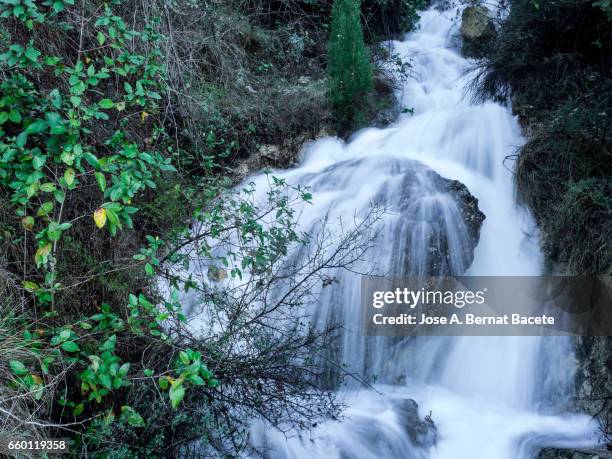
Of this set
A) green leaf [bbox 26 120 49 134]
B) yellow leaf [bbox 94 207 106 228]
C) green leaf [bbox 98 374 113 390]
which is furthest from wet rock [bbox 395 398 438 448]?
green leaf [bbox 26 120 49 134]

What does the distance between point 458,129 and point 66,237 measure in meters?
5.06

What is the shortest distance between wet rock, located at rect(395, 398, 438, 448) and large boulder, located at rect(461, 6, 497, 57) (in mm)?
6367

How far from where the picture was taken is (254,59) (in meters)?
7.31

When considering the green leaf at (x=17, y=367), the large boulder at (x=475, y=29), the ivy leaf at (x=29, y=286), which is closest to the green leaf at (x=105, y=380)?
the green leaf at (x=17, y=367)

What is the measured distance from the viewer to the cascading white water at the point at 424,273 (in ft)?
13.0

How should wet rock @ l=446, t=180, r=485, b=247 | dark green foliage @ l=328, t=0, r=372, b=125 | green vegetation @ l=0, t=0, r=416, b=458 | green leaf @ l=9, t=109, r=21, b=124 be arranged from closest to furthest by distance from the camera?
green vegetation @ l=0, t=0, r=416, b=458 < green leaf @ l=9, t=109, r=21, b=124 < wet rock @ l=446, t=180, r=485, b=247 < dark green foliage @ l=328, t=0, r=372, b=125

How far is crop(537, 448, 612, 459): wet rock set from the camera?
3.36 m

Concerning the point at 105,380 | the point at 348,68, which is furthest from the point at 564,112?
the point at 105,380

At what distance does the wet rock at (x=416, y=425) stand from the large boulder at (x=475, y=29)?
637 centimetres

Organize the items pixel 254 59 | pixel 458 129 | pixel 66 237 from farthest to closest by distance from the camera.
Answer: pixel 254 59
pixel 458 129
pixel 66 237

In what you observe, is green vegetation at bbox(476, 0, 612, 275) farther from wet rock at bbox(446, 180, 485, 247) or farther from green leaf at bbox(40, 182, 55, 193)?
green leaf at bbox(40, 182, 55, 193)

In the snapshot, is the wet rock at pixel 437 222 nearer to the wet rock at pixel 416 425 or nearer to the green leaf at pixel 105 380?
the wet rock at pixel 416 425

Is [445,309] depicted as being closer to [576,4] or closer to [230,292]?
[230,292]

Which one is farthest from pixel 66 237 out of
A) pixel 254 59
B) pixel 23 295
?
pixel 254 59
